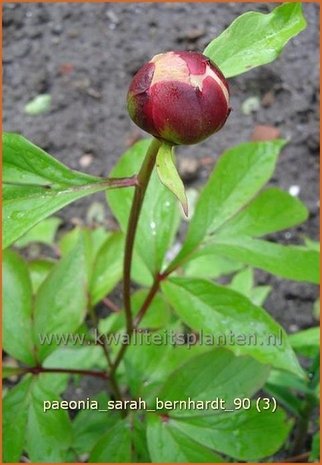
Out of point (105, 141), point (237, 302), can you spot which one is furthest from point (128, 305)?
point (105, 141)

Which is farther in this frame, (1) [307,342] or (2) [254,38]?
(1) [307,342]

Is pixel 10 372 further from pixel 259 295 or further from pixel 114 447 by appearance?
pixel 259 295

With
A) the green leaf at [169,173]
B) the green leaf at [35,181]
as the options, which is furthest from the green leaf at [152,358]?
the green leaf at [169,173]

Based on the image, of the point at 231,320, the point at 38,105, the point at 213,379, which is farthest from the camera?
the point at 38,105

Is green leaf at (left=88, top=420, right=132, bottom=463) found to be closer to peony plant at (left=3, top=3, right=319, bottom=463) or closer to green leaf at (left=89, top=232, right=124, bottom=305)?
peony plant at (left=3, top=3, right=319, bottom=463)

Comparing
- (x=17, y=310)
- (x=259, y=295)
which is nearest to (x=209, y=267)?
(x=259, y=295)

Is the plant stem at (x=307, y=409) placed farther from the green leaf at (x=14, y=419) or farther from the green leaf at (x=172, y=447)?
the green leaf at (x=14, y=419)

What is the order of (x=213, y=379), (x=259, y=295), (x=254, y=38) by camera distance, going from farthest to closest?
(x=259, y=295) < (x=213, y=379) < (x=254, y=38)

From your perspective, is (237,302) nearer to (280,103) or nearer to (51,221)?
(51,221)
